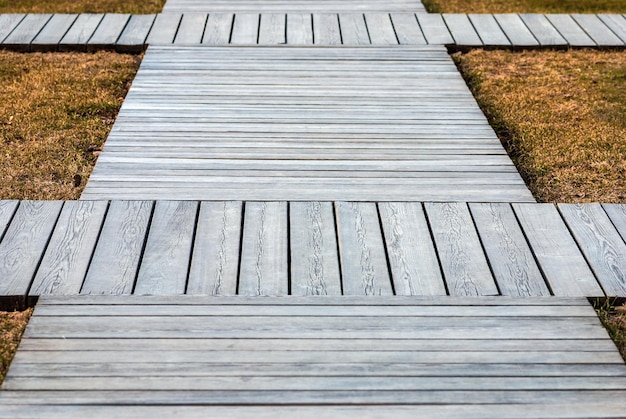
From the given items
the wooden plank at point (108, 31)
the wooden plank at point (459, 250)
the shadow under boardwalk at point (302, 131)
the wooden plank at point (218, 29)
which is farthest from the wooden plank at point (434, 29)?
the wooden plank at point (459, 250)

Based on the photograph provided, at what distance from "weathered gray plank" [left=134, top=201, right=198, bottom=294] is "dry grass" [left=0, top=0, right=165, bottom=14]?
109 inches

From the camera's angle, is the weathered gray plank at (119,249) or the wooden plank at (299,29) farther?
the wooden plank at (299,29)

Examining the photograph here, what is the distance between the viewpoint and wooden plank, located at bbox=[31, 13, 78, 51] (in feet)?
15.2

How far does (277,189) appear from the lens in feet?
10.1

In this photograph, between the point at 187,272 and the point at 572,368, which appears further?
the point at 187,272

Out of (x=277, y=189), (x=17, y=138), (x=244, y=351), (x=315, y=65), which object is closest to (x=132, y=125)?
(x=17, y=138)

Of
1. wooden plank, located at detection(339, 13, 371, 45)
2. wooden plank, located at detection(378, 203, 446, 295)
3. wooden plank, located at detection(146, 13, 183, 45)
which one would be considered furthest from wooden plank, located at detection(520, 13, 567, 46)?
wooden plank, located at detection(378, 203, 446, 295)

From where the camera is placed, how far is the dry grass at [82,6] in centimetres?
529

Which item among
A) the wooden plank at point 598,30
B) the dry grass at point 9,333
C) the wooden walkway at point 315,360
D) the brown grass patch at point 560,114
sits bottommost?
the wooden plank at point 598,30

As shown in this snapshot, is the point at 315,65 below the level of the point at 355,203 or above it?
below

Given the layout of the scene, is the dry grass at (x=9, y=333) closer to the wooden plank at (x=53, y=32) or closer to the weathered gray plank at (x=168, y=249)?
the weathered gray plank at (x=168, y=249)

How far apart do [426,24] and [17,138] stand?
2596mm

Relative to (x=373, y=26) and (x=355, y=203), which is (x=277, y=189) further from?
(x=373, y=26)

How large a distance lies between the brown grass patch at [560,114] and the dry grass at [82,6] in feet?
6.88
